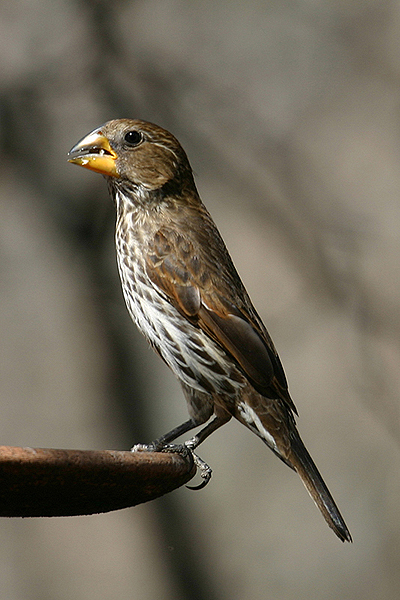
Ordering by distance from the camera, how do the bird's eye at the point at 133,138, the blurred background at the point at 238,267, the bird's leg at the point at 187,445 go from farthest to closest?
the blurred background at the point at 238,267 < the bird's eye at the point at 133,138 < the bird's leg at the point at 187,445

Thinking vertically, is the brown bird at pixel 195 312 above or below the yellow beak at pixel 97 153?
below

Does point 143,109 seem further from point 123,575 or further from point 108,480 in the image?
point 108,480

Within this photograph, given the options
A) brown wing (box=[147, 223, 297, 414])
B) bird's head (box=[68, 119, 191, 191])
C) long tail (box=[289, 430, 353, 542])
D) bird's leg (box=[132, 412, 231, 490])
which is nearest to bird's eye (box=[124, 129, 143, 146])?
bird's head (box=[68, 119, 191, 191])

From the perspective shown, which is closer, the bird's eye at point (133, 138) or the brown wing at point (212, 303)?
the brown wing at point (212, 303)

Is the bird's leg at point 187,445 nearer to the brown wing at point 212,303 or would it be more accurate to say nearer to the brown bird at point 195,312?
the brown bird at point 195,312

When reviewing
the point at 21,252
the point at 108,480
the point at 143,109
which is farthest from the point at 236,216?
the point at 108,480

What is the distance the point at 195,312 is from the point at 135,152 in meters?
0.65

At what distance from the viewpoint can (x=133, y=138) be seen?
262 centimetres

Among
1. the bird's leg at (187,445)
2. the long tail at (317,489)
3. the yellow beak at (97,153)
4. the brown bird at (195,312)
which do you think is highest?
the yellow beak at (97,153)

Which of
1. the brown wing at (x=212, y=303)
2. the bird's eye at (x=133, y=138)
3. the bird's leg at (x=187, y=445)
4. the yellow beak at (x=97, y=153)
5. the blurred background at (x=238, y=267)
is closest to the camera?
the bird's leg at (x=187, y=445)

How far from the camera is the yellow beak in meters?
2.51

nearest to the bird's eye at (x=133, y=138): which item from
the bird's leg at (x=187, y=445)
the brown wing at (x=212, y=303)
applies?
the brown wing at (x=212, y=303)

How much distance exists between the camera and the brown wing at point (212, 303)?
2354 millimetres

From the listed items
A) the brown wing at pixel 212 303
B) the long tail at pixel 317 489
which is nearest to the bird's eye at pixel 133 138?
the brown wing at pixel 212 303
